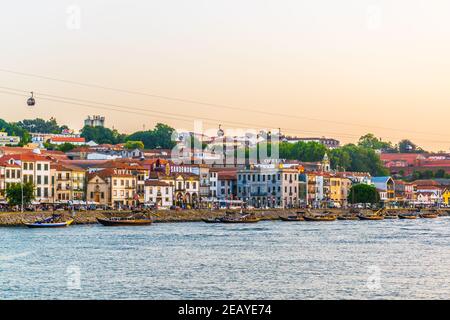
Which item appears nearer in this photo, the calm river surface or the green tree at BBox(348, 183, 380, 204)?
the calm river surface

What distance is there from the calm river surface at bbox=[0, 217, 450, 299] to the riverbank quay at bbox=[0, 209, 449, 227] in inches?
502

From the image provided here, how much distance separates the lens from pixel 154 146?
130875 mm

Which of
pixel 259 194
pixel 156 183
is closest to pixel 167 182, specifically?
pixel 156 183

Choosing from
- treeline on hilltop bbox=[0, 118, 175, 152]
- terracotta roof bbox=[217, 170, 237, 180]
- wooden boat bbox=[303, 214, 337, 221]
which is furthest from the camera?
treeline on hilltop bbox=[0, 118, 175, 152]

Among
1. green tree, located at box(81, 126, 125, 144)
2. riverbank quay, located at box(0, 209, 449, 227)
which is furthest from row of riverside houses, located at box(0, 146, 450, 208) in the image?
green tree, located at box(81, 126, 125, 144)

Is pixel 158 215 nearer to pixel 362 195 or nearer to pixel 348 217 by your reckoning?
pixel 348 217

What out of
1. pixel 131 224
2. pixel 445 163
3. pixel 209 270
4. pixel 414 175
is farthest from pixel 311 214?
pixel 445 163

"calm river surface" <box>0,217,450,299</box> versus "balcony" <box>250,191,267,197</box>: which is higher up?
"balcony" <box>250,191,267,197</box>

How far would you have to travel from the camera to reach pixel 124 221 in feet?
189

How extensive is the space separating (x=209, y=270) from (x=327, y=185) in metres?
74.6

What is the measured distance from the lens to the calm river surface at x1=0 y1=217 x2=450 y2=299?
19.5m

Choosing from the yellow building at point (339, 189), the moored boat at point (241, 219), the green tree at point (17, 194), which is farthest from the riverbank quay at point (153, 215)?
the yellow building at point (339, 189)

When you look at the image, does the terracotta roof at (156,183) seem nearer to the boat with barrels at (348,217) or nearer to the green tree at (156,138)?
the boat with barrels at (348,217)

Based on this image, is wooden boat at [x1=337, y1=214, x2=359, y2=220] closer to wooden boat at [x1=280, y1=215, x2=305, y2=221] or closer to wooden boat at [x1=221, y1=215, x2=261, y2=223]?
wooden boat at [x1=280, y1=215, x2=305, y2=221]
